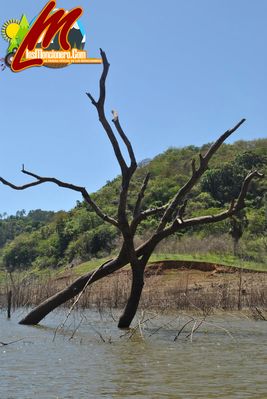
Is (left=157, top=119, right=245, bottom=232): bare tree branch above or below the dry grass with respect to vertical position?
above

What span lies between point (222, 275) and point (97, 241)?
19.6m

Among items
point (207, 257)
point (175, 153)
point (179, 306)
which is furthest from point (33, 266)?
point (179, 306)

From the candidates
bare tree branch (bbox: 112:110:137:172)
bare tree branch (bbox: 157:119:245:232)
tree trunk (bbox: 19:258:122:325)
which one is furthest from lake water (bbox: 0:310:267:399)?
bare tree branch (bbox: 112:110:137:172)

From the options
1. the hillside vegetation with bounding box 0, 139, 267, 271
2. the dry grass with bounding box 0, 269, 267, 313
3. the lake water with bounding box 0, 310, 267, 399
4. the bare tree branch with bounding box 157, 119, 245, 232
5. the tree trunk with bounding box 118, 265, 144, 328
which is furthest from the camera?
the hillside vegetation with bounding box 0, 139, 267, 271

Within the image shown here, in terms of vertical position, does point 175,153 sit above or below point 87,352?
above

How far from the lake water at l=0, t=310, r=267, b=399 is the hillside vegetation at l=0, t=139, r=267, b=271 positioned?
66.2ft

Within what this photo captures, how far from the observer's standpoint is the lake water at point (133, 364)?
271 inches

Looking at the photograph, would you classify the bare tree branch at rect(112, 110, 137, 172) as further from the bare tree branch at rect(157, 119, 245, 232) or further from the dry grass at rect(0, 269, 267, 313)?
the dry grass at rect(0, 269, 267, 313)

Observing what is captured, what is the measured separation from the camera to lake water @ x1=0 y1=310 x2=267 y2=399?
271 inches

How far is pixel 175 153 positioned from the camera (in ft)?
253

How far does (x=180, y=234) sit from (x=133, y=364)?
3545 cm

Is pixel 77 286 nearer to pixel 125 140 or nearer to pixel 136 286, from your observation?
pixel 136 286

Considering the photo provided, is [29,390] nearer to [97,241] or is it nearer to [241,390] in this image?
[241,390]

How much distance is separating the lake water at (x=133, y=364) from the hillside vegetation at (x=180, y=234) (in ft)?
66.2
